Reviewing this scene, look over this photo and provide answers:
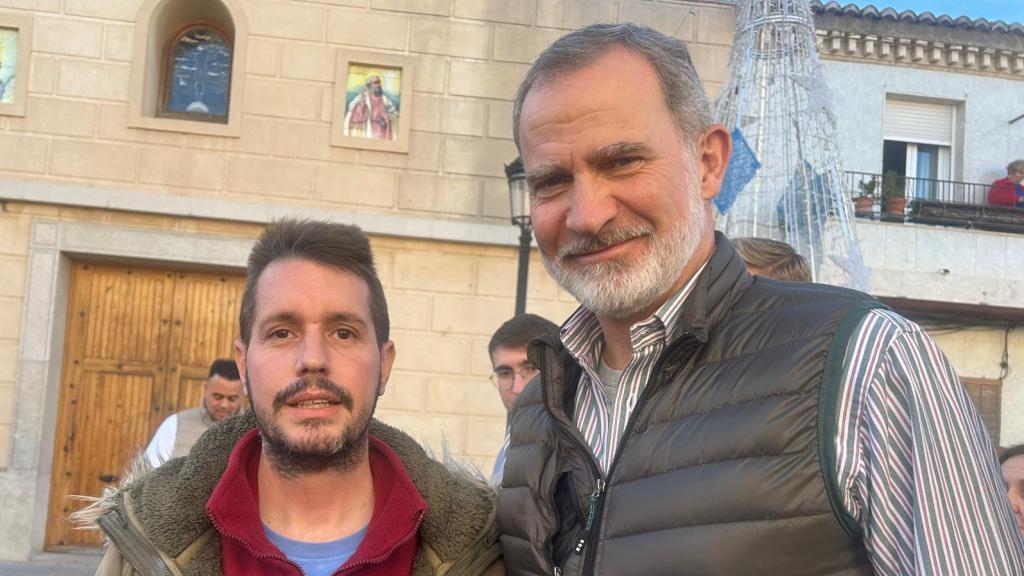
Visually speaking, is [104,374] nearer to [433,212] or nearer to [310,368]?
[433,212]

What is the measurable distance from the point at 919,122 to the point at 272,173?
9559mm

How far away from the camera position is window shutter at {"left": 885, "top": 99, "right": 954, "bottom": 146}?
48.8 ft

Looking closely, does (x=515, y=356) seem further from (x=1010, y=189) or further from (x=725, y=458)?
(x=1010, y=189)

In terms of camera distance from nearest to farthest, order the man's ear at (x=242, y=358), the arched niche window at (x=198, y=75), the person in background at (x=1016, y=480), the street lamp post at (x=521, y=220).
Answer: the man's ear at (x=242, y=358) < the person in background at (x=1016, y=480) < the street lamp post at (x=521, y=220) < the arched niche window at (x=198, y=75)

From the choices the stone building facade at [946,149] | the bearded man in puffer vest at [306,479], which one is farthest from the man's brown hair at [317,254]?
the stone building facade at [946,149]

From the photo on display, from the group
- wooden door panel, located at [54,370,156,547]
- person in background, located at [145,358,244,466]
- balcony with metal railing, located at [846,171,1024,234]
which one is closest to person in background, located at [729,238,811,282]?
person in background, located at [145,358,244,466]

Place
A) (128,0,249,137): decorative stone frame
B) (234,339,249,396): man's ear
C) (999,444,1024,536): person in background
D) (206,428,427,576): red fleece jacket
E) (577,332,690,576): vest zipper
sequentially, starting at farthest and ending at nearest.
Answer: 1. (128,0,249,137): decorative stone frame
2. (999,444,1024,536): person in background
3. (234,339,249,396): man's ear
4. (206,428,427,576): red fleece jacket
5. (577,332,690,576): vest zipper

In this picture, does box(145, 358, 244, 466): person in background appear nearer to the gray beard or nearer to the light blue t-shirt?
the light blue t-shirt

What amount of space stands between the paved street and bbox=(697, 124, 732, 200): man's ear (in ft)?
27.7

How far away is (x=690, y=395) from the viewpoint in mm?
1947

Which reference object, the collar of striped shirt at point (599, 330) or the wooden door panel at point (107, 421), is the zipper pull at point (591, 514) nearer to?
the collar of striped shirt at point (599, 330)

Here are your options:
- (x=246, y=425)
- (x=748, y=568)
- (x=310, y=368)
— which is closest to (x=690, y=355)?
(x=748, y=568)

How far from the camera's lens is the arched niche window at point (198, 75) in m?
10.5

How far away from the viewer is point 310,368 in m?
2.53
